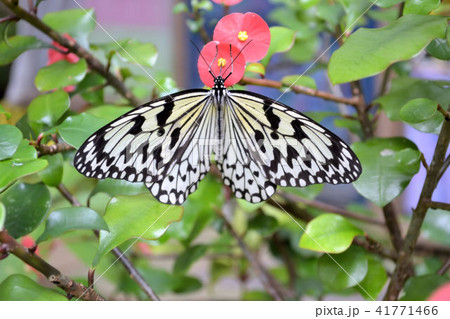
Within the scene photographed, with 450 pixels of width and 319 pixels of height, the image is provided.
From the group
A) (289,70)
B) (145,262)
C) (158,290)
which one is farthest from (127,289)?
(289,70)

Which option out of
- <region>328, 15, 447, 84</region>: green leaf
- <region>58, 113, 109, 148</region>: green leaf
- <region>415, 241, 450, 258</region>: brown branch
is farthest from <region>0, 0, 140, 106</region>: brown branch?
<region>415, 241, 450, 258</region>: brown branch

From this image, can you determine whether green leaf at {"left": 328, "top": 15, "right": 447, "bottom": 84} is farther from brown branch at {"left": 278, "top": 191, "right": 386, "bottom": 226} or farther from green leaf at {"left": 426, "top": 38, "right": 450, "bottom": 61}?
brown branch at {"left": 278, "top": 191, "right": 386, "bottom": 226}

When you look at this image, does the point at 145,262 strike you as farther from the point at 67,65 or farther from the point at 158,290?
the point at 67,65

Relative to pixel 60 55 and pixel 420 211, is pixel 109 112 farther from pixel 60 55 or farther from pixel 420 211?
pixel 420 211

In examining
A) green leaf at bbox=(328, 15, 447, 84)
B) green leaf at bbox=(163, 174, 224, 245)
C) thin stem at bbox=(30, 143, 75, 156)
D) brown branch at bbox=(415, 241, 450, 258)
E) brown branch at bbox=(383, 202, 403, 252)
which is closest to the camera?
green leaf at bbox=(328, 15, 447, 84)

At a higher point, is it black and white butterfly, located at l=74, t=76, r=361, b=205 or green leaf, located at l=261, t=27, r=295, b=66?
green leaf, located at l=261, t=27, r=295, b=66

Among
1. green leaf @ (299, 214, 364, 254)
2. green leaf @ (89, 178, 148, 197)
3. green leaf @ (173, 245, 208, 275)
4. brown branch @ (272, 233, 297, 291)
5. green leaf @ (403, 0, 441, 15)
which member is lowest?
brown branch @ (272, 233, 297, 291)

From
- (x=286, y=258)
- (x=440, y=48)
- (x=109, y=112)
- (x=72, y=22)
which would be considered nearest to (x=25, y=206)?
(x=109, y=112)
